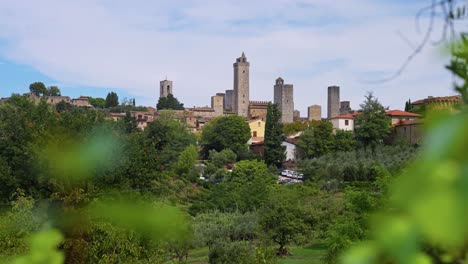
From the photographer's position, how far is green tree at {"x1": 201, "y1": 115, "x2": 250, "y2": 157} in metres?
57.3

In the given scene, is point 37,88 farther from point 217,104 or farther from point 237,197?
point 237,197

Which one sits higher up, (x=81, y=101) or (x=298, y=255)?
(x=81, y=101)

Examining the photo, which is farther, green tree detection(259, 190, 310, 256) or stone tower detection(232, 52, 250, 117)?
stone tower detection(232, 52, 250, 117)

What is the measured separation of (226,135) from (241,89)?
38.4 meters

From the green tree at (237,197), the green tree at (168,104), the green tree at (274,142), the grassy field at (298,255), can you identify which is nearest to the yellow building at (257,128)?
the green tree at (274,142)

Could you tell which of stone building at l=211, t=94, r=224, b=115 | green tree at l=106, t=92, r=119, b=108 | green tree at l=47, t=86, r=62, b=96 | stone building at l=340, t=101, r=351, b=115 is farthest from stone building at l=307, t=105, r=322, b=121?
green tree at l=47, t=86, r=62, b=96

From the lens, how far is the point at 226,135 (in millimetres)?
57656

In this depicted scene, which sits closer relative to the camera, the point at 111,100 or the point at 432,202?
the point at 432,202

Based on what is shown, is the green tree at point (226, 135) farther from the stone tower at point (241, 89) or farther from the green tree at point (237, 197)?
the stone tower at point (241, 89)

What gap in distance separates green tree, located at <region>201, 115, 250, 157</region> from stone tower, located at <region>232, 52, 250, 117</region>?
34.3 meters

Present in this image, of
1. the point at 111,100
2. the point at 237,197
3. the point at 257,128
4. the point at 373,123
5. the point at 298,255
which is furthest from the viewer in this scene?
the point at 111,100

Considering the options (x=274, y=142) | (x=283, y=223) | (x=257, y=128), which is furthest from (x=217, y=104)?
(x=283, y=223)

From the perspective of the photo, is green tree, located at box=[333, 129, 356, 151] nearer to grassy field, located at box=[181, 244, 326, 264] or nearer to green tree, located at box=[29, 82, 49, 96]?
grassy field, located at box=[181, 244, 326, 264]

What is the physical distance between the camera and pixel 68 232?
220cm
